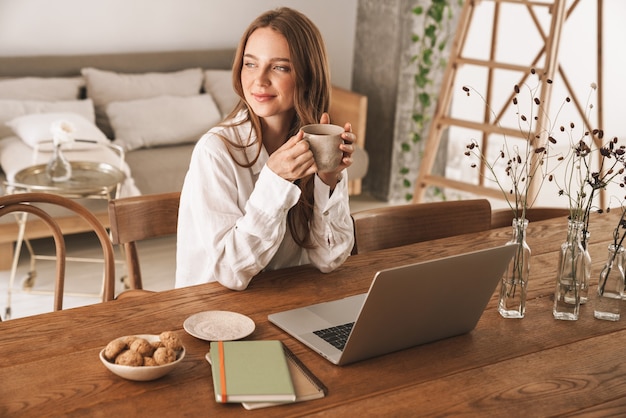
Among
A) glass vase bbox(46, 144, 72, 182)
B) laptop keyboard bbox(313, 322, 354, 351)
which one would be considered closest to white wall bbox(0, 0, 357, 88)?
glass vase bbox(46, 144, 72, 182)

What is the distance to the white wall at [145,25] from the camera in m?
4.37

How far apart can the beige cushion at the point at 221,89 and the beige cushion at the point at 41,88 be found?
709mm

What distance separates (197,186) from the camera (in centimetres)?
170

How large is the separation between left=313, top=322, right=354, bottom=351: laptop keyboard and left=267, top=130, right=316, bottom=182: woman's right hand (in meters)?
0.28

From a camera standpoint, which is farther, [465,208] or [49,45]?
[49,45]

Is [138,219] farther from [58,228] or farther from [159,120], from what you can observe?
[159,120]

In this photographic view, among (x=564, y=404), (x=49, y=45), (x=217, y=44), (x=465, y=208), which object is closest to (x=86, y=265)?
(x=49, y=45)

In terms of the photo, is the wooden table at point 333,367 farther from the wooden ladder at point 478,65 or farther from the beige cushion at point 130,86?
the beige cushion at point 130,86

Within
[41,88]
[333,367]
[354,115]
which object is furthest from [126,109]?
[333,367]

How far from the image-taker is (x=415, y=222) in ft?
6.82

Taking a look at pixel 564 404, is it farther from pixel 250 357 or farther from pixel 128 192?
pixel 128 192

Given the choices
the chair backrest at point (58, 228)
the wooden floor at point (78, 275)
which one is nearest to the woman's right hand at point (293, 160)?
the chair backrest at point (58, 228)

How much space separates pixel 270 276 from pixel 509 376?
561 mm

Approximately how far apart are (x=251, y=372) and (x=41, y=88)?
331cm
